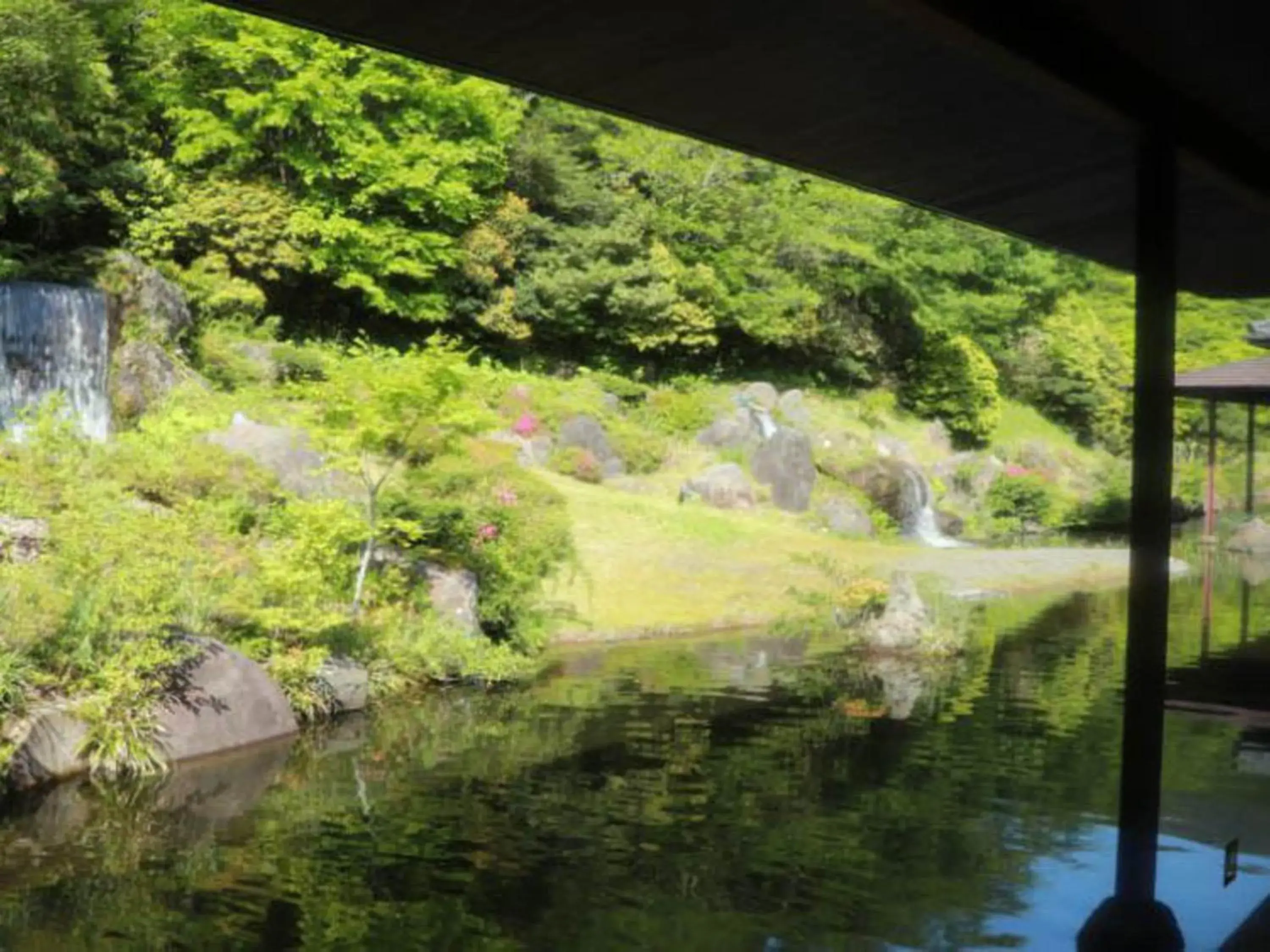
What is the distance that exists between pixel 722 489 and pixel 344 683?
9.54 meters

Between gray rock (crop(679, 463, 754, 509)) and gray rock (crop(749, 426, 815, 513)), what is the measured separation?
67 centimetres

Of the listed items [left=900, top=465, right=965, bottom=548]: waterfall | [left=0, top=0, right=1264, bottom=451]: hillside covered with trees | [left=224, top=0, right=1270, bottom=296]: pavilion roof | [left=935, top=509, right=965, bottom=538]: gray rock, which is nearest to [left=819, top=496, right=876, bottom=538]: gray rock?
[left=900, top=465, right=965, bottom=548]: waterfall

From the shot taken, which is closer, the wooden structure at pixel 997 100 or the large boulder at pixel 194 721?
the wooden structure at pixel 997 100

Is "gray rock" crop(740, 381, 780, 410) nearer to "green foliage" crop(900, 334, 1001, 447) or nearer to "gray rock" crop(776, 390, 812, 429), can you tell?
"gray rock" crop(776, 390, 812, 429)

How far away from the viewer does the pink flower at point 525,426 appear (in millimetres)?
17953

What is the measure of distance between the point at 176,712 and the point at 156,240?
41.6ft

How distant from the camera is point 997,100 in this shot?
3350mm

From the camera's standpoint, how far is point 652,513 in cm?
1584

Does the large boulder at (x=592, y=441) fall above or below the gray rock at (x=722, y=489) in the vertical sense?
above

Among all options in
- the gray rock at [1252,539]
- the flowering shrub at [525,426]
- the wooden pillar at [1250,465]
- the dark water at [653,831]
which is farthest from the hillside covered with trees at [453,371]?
the gray rock at [1252,539]

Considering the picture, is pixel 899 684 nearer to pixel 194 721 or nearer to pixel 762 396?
pixel 194 721

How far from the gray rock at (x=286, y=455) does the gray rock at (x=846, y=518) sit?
27.3ft

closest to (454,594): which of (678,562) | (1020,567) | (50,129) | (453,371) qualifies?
(453,371)

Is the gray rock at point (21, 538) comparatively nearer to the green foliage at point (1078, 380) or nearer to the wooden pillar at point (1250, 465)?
the wooden pillar at point (1250, 465)
